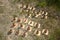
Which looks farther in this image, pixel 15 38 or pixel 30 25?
pixel 30 25

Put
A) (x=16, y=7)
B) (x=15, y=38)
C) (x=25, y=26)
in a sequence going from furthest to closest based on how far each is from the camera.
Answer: (x=16, y=7)
(x=25, y=26)
(x=15, y=38)

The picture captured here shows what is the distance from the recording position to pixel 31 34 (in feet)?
8.22

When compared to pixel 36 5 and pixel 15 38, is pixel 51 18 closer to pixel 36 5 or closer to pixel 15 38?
pixel 36 5

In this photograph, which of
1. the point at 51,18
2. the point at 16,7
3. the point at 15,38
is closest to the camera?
the point at 15,38

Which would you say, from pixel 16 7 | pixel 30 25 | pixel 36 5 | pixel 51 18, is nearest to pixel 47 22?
pixel 51 18

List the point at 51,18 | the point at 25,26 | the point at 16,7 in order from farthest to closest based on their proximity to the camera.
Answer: the point at 16,7 → the point at 51,18 → the point at 25,26

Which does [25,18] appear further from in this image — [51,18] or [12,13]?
[51,18]

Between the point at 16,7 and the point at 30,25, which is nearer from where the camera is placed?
the point at 30,25

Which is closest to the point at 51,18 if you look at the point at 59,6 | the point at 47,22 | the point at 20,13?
the point at 47,22

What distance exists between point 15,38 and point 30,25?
0.40m

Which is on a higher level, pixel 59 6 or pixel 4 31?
pixel 59 6

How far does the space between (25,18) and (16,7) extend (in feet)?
1.25

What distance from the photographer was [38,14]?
292 cm

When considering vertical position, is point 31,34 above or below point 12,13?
below
